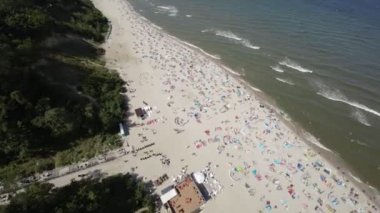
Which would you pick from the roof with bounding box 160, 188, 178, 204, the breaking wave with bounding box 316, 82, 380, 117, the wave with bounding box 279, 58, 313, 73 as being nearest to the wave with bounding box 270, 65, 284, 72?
the wave with bounding box 279, 58, 313, 73

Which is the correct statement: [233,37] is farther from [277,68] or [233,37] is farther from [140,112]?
[140,112]

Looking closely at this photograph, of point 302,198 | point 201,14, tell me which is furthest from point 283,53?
point 302,198

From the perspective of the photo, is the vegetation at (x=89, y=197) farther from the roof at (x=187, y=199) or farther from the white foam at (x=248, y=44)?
the white foam at (x=248, y=44)

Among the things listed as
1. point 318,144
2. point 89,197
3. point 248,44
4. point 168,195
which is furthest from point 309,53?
point 89,197

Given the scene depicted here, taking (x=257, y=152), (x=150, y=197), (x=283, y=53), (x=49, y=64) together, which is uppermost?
(x=283, y=53)

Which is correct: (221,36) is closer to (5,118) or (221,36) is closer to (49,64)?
(49,64)

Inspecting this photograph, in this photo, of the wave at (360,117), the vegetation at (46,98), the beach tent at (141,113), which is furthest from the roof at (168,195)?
the wave at (360,117)
